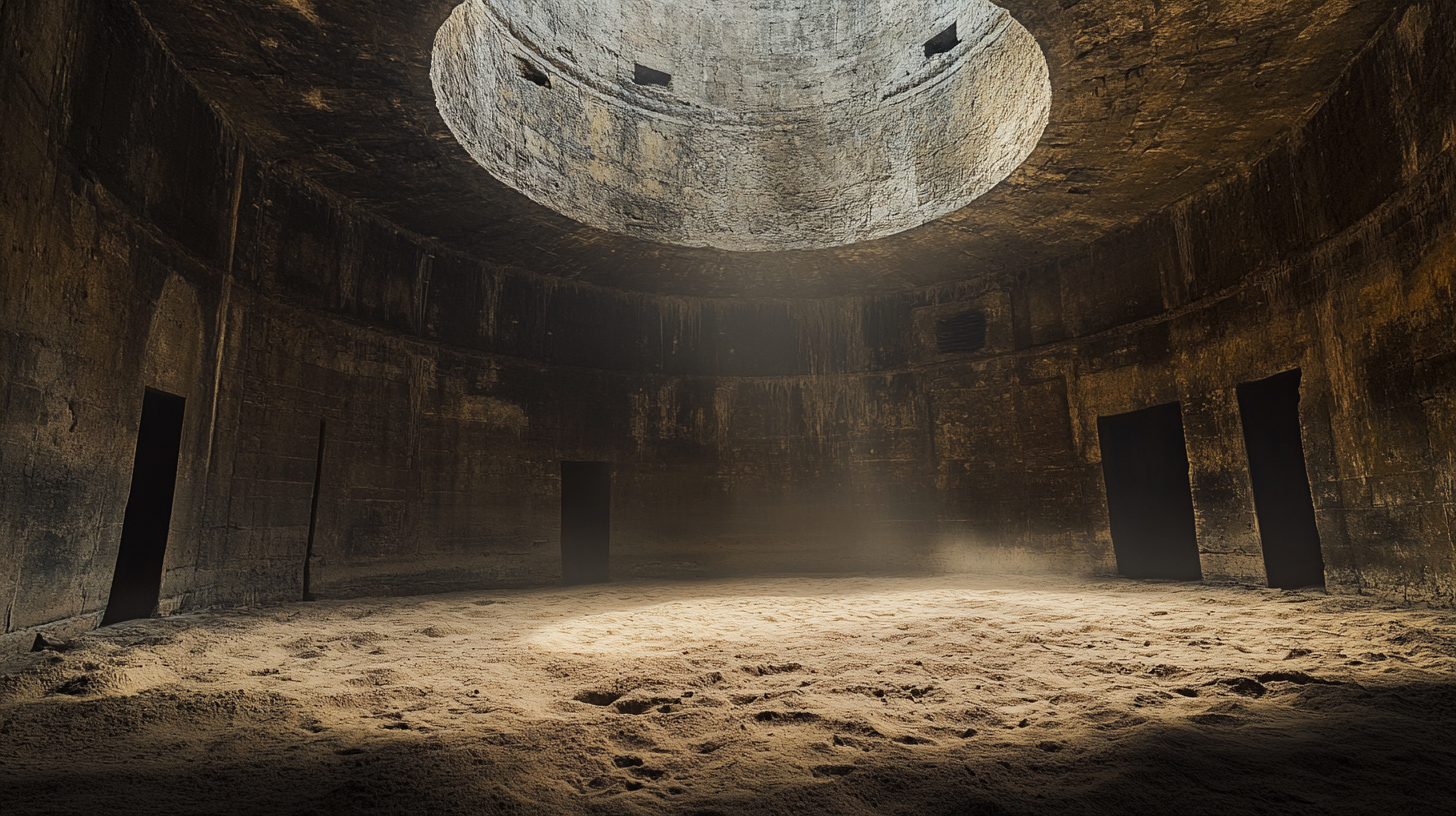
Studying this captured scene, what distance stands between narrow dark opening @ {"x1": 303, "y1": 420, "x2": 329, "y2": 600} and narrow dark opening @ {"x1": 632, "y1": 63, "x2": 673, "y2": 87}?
5.72 meters

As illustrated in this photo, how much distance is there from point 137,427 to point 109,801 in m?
4.57

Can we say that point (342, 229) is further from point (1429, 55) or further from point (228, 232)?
point (1429, 55)

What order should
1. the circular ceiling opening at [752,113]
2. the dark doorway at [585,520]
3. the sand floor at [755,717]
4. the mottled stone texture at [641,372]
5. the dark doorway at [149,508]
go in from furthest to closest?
the dark doorway at [585,520] < the circular ceiling opening at [752,113] < the dark doorway at [149,508] < the mottled stone texture at [641,372] < the sand floor at [755,717]

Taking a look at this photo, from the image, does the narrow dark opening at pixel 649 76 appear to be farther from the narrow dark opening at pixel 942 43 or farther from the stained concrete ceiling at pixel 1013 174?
the narrow dark opening at pixel 942 43

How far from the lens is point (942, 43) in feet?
27.7

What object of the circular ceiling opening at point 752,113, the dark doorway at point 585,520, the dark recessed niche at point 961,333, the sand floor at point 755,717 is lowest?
the sand floor at point 755,717

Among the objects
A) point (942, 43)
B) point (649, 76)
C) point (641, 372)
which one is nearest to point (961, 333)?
point (942, 43)

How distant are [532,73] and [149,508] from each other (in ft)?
19.4

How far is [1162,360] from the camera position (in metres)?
8.45

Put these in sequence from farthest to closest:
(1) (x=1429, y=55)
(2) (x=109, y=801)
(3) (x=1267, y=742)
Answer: (1) (x=1429, y=55), (3) (x=1267, y=742), (2) (x=109, y=801)

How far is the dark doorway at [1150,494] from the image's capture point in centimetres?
855

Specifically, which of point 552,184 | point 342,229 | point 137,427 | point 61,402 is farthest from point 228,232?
point 552,184

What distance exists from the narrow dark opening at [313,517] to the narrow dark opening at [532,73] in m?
4.58

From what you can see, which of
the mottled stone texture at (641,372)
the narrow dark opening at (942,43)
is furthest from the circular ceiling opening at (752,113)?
the mottled stone texture at (641,372)
